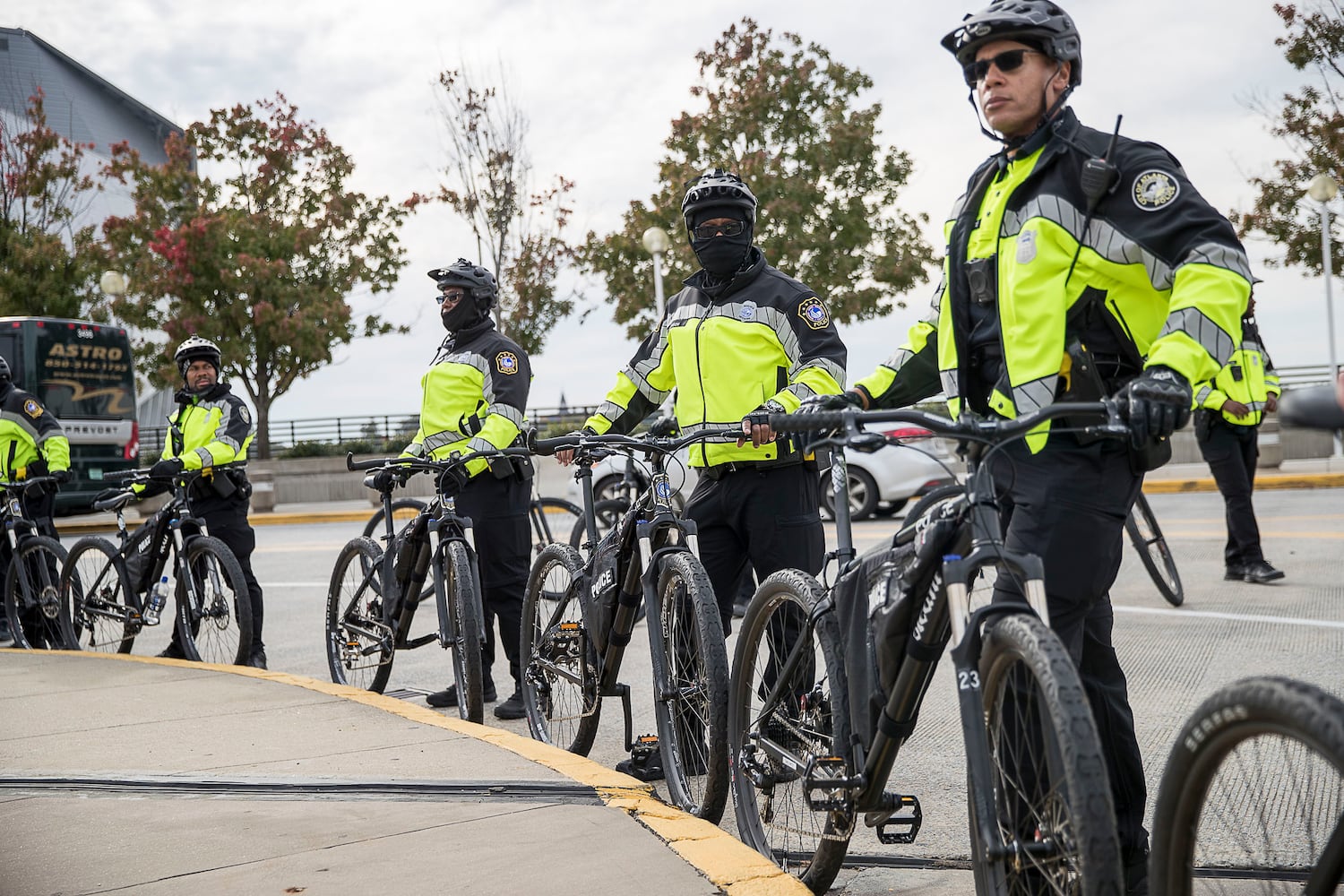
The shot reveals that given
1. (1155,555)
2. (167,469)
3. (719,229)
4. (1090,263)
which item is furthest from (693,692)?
(1155,555)

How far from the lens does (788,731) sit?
3832mm

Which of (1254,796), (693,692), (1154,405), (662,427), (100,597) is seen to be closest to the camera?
(1254,796)

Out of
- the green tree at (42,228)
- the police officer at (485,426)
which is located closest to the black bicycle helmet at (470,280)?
the police officer at (485,426)

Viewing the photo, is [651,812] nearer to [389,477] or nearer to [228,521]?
[389,477]

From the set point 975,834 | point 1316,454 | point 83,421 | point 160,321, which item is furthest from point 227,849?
point 160,321

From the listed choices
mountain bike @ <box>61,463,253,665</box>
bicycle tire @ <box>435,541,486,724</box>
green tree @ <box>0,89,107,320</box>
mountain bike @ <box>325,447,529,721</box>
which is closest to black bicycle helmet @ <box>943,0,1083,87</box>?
mountain bike @ <box>325,447,529,721</box>

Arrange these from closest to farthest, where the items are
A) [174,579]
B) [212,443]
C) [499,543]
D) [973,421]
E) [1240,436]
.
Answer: [973,421] < [499,543] < [212,443] < [174,579] < [1240,436]

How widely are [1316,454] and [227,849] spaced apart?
25.5 meters

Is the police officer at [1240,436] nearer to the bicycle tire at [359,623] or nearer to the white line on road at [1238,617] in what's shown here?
the white line on road at [1238,617]

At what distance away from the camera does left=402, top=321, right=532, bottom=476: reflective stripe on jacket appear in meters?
6.97

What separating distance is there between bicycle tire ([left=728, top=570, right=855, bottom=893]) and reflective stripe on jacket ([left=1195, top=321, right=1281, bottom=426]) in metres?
5.22

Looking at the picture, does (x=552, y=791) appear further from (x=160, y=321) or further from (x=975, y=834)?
(x=160, y=321)

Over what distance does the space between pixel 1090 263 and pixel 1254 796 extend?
1329 mm

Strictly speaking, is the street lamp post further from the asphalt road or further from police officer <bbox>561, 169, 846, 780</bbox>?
police officer <bbox>561, 169, 846, 780</bbox>
